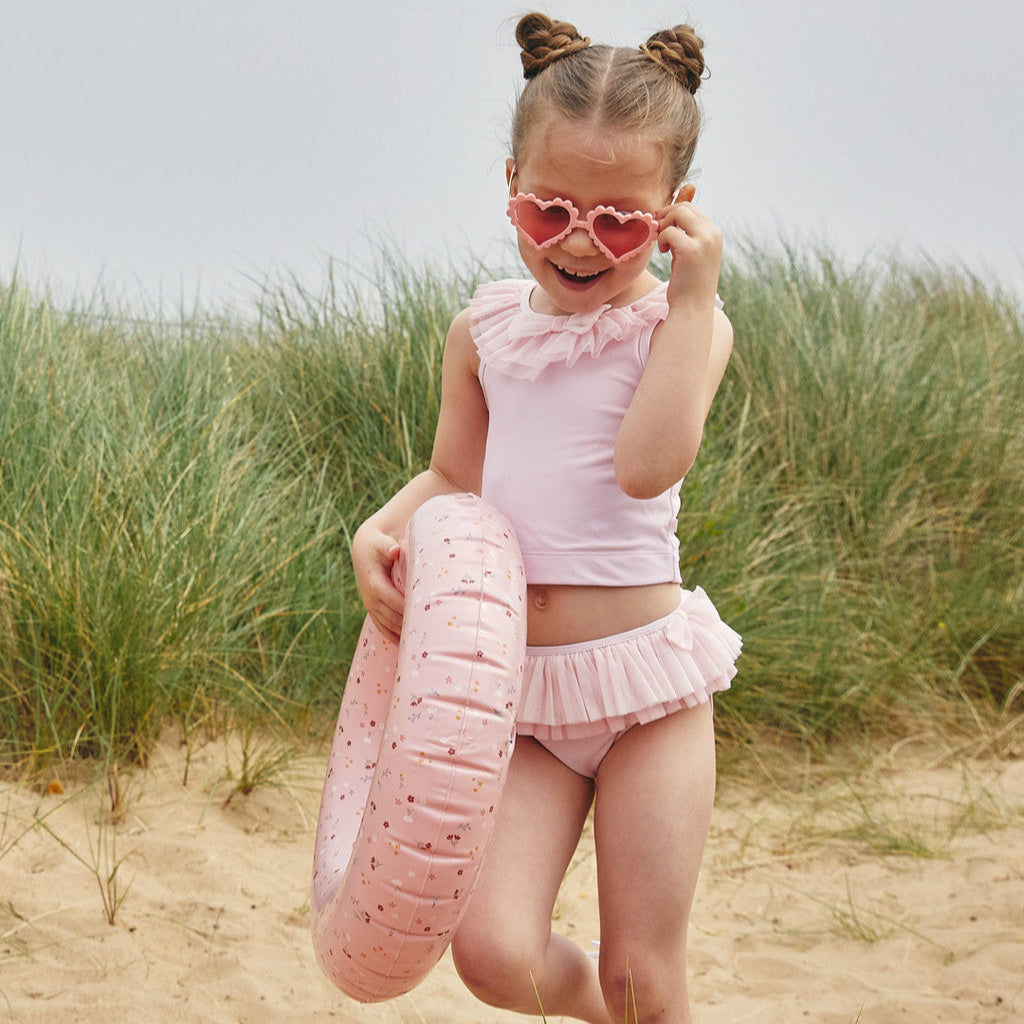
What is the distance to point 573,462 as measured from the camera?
7.25 feet

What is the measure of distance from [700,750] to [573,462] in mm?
585

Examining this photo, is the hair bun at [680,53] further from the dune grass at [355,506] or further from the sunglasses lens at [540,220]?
the dune grass at [355,506]

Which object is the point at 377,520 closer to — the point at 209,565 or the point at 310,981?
the point at 310,981

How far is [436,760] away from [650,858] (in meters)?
0.49

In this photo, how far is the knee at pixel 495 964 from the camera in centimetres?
215

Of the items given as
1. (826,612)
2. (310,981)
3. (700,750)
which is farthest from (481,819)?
(826,612)

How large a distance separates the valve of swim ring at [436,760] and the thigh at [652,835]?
30 centimetres

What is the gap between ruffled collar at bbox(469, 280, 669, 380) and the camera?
221 centimetres

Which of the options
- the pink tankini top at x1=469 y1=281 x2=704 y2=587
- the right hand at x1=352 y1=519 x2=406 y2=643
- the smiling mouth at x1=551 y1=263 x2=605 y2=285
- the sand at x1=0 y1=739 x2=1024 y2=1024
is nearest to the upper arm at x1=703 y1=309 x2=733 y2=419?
the pink tankini top at x1=469 y1=281 x2=704 y2=587

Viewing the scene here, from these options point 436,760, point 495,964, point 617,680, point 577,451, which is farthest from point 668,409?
point 495,964

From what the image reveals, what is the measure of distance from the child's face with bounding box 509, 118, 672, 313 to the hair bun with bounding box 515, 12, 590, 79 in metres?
0.21

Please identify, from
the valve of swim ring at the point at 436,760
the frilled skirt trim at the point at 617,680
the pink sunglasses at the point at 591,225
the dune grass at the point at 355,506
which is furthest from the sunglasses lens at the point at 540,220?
the dune grass at the point at 355,506

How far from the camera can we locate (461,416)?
249 cm

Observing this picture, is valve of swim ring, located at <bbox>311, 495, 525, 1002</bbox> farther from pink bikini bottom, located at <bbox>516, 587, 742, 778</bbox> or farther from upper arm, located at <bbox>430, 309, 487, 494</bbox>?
upper arm, located at <bbox>430, 309, 487, 494</bbox>
